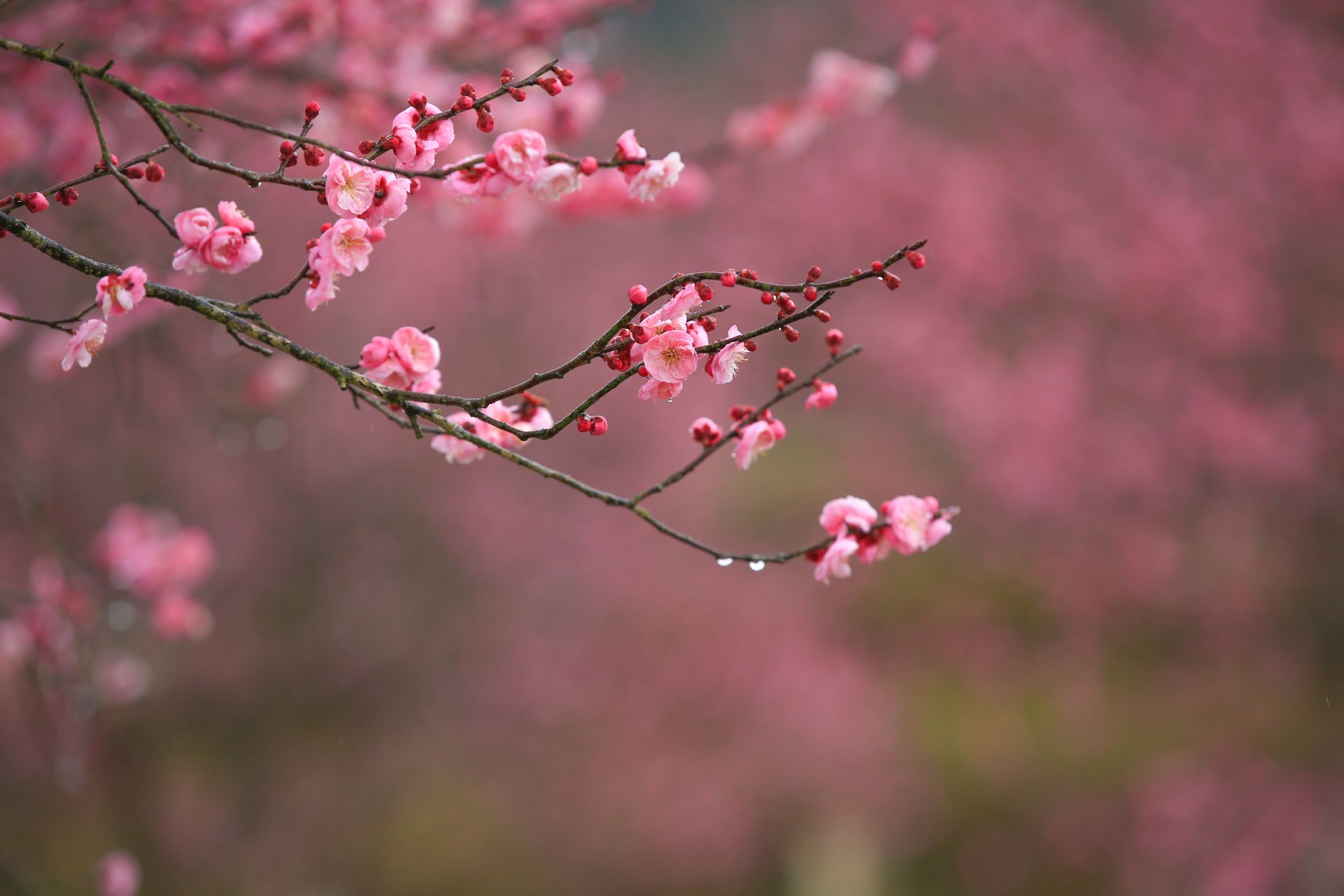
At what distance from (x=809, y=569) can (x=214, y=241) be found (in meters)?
5.53

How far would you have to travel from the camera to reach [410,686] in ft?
17.5

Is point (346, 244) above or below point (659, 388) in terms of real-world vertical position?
above

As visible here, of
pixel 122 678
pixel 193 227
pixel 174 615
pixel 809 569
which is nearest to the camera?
pixel 193 227

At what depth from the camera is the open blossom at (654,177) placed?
1328 millimetres

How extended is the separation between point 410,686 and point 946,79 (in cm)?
531

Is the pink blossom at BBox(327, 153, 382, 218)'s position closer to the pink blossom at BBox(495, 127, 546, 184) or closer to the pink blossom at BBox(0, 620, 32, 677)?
the pink blossom at BBox(495, 127, 546, 184)

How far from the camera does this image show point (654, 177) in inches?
52.6

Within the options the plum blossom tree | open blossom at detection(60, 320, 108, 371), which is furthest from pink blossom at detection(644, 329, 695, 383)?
open blossom at detection(60, 320, 108, 371)

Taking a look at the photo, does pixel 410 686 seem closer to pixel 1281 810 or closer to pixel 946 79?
pixel 1281 810

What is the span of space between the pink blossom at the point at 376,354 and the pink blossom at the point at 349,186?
0.19 m

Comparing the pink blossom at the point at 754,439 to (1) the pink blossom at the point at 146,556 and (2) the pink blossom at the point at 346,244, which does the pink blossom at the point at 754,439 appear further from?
(1) the pink blossom at the point at 146,556

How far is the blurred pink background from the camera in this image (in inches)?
187

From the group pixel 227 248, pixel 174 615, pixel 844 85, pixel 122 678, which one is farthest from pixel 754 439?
pixel 122 678

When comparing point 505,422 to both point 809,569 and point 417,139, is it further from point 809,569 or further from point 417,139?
point 809,569
